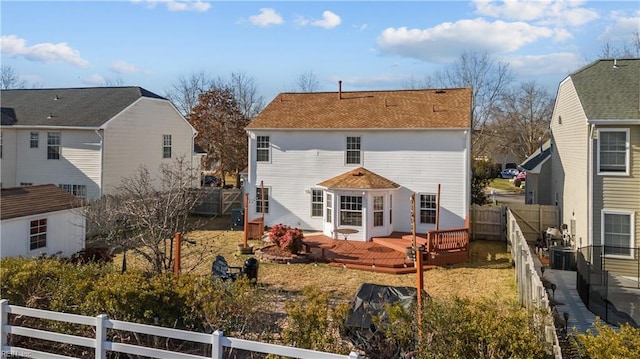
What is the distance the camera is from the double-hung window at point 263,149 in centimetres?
2355

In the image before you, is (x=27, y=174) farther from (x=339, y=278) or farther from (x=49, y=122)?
(x=339, y=278)

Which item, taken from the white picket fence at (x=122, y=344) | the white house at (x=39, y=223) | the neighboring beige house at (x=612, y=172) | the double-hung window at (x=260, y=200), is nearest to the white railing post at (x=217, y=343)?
the white picket fence at (x=122, y=344)

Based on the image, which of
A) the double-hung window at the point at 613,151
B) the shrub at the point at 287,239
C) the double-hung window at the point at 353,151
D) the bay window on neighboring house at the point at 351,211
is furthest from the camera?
the double-hung window at the point at 353,151

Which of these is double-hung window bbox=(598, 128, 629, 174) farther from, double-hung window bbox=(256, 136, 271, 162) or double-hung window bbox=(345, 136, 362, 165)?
double-hung window bbox=(256, 136, 271, 162)

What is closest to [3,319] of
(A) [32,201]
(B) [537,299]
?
(B) [537,299]

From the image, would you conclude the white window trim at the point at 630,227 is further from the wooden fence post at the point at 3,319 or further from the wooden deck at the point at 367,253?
the wooden fence post at the point at 3,319

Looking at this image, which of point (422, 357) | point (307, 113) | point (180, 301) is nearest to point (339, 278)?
point (180, 301)

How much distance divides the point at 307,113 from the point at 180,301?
664 inches

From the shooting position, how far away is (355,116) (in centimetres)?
2294

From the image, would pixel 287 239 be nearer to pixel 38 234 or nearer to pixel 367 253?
pixel 367 253

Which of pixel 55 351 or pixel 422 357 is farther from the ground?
pixel 422 357

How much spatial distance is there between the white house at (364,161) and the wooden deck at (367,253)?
70 cm

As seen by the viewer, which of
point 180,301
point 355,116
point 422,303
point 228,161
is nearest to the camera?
point 422,303

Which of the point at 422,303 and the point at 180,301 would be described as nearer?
the point at 422,303
